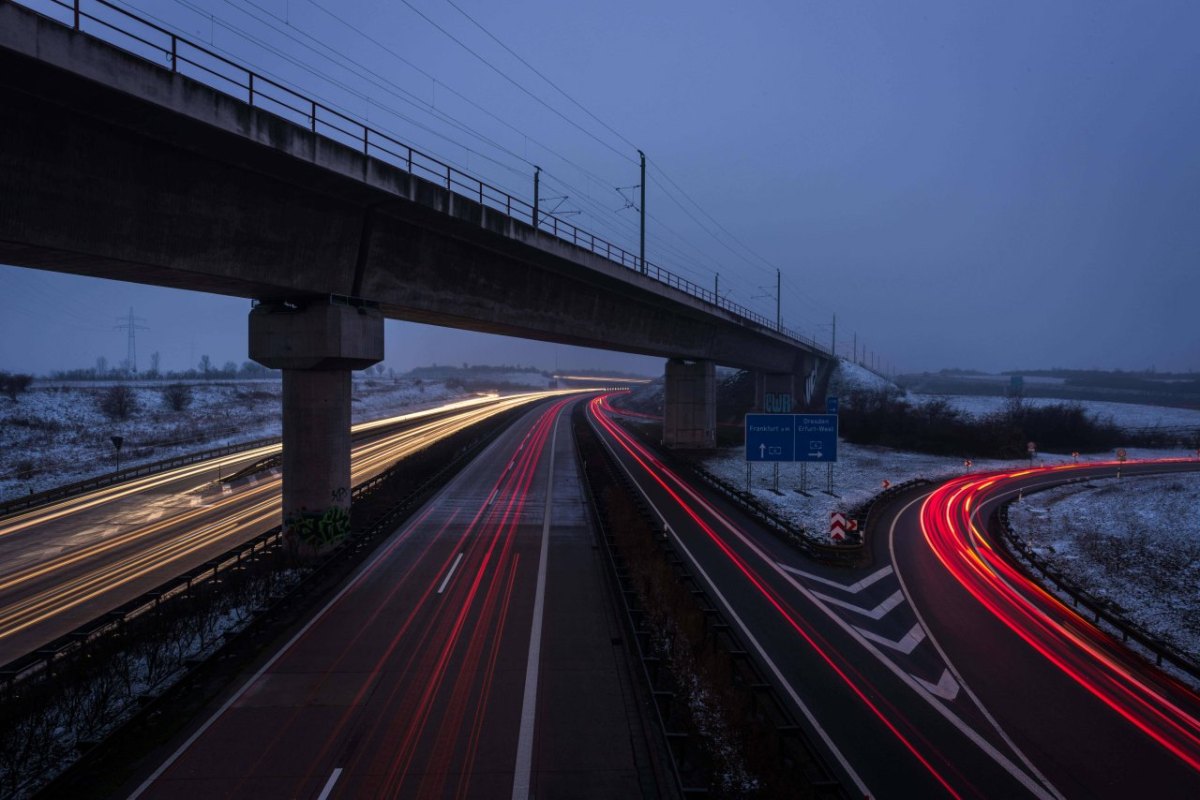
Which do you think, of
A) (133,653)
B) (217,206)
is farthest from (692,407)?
(133,653)

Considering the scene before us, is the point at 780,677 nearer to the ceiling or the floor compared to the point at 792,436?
nearer to the floor

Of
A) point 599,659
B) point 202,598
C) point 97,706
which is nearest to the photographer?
point 97,706

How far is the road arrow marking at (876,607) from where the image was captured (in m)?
17.5

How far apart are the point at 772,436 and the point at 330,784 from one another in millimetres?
27095

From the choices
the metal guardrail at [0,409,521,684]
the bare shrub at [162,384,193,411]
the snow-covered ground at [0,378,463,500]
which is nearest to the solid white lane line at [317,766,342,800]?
the metal guardrail at [0,409,521,684]

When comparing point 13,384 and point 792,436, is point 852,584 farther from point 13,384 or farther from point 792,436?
point 13,384

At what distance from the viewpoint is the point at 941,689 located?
42.5ft

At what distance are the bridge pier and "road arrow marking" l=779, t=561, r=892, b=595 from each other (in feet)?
51.9

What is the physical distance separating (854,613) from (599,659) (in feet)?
28.1

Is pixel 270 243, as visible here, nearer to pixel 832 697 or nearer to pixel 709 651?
pixel 709 651

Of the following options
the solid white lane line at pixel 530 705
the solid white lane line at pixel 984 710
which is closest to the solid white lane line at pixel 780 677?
the solid white lane line at pixel 984 710

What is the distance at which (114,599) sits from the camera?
16922 millimetres

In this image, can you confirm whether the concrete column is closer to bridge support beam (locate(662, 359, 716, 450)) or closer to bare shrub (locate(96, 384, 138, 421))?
bridge support beam (locate(662, 359, 716, 450))

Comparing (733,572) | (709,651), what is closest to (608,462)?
(733,572)
